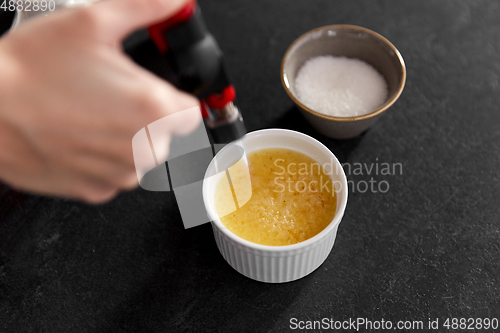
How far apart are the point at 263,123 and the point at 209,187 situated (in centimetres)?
30

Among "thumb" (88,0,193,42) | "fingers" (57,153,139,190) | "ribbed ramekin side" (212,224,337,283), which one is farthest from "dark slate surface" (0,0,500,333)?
"thumb" (88,0,193,42)

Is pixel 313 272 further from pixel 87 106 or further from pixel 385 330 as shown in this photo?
pixel 87 106

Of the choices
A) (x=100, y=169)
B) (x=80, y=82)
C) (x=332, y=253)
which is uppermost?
(x=80, y=82)

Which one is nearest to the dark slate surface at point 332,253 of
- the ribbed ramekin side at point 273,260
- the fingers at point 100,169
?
the ribbed ramekin side at point 273,260

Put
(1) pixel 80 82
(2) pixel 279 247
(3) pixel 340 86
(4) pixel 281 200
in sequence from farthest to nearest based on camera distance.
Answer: (3) pixel 340 86 < (4) pixel 281 200 < (2) pixel 279 247 < (1) pixel 80 82

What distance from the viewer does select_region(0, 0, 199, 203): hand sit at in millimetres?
496

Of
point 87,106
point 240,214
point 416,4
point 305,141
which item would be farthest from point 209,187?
point 416,4

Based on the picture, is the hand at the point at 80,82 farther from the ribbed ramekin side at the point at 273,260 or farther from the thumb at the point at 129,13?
the ribbed ramekin side at the point at 273,260

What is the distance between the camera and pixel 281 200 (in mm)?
791

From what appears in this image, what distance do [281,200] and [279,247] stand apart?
4.8 inches

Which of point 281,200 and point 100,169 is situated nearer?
point 100,169

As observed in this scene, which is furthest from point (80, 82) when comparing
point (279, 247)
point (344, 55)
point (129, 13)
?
point (344, 55)

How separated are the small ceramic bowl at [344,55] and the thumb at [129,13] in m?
0.44

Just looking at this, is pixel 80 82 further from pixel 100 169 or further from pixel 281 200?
pixel 281 200
